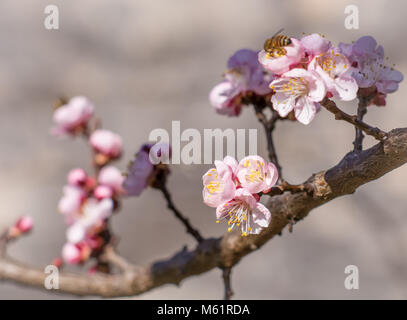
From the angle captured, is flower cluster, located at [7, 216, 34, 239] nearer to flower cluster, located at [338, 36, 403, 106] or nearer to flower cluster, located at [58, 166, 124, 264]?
flower cluster, located at [58, 166, 124, 264]

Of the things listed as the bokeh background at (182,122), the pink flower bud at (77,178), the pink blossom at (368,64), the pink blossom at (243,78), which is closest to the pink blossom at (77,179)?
the pink flower bud at (77,178)

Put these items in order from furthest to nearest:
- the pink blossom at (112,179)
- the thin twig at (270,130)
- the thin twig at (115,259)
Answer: the pink blossom at (112,179) → the thin twig at (115,259) → the thin twig at (270,130)

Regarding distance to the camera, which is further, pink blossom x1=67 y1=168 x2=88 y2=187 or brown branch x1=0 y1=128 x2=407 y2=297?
pink blossom x1=67 y1=168 x2=88 y2=187

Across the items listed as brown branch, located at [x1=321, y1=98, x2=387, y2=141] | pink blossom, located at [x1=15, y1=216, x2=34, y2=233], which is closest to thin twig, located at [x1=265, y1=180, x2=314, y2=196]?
brown branch, located at [x1=321, y1=98, x2=387, y2=141]

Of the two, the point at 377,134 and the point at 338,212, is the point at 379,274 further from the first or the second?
the point at 377,134

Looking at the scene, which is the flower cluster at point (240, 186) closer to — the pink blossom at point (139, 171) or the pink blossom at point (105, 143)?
the pink blossom at point (139, 171)

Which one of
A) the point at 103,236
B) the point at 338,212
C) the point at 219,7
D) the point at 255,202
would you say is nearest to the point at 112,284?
the point at 103,236
